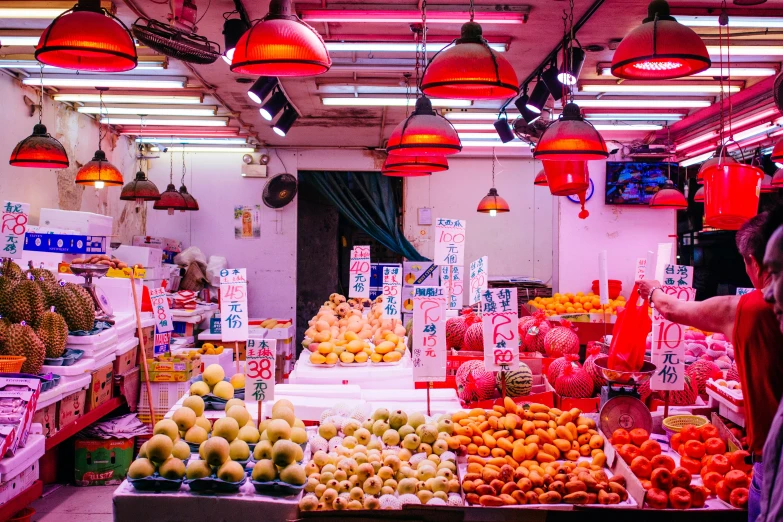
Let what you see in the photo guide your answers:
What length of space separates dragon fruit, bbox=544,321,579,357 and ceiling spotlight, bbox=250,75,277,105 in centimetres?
347

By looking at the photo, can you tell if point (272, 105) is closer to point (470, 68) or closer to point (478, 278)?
point (478, 278)

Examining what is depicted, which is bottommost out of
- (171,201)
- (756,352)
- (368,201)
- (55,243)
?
(756,352)

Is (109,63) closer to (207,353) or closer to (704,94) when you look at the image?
(207,353)

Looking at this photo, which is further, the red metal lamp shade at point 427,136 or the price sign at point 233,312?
the price sign at point 233,312

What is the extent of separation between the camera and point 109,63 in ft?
10.9

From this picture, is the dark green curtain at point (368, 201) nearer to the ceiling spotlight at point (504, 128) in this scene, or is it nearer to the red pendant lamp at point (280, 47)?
the ceiling spotlight at point (504, 128)

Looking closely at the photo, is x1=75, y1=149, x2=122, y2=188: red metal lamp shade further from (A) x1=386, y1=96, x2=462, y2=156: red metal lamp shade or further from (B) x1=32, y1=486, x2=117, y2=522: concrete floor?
(A) x1=386, y1=96, x2=462, y2=156: red metal lamp shade

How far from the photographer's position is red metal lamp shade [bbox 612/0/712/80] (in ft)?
9.22

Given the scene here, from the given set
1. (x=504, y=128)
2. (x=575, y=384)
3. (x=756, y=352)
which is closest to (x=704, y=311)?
(x=756, y=352)

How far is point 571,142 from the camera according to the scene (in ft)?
11.6

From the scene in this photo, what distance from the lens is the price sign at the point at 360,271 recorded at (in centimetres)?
643

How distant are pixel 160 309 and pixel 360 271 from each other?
195cm

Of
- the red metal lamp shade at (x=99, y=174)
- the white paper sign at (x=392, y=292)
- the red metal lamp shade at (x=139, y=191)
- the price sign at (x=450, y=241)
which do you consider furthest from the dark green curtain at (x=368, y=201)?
the price sign at (x=450, y=241)

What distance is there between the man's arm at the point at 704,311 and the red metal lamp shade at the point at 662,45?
106 cm
